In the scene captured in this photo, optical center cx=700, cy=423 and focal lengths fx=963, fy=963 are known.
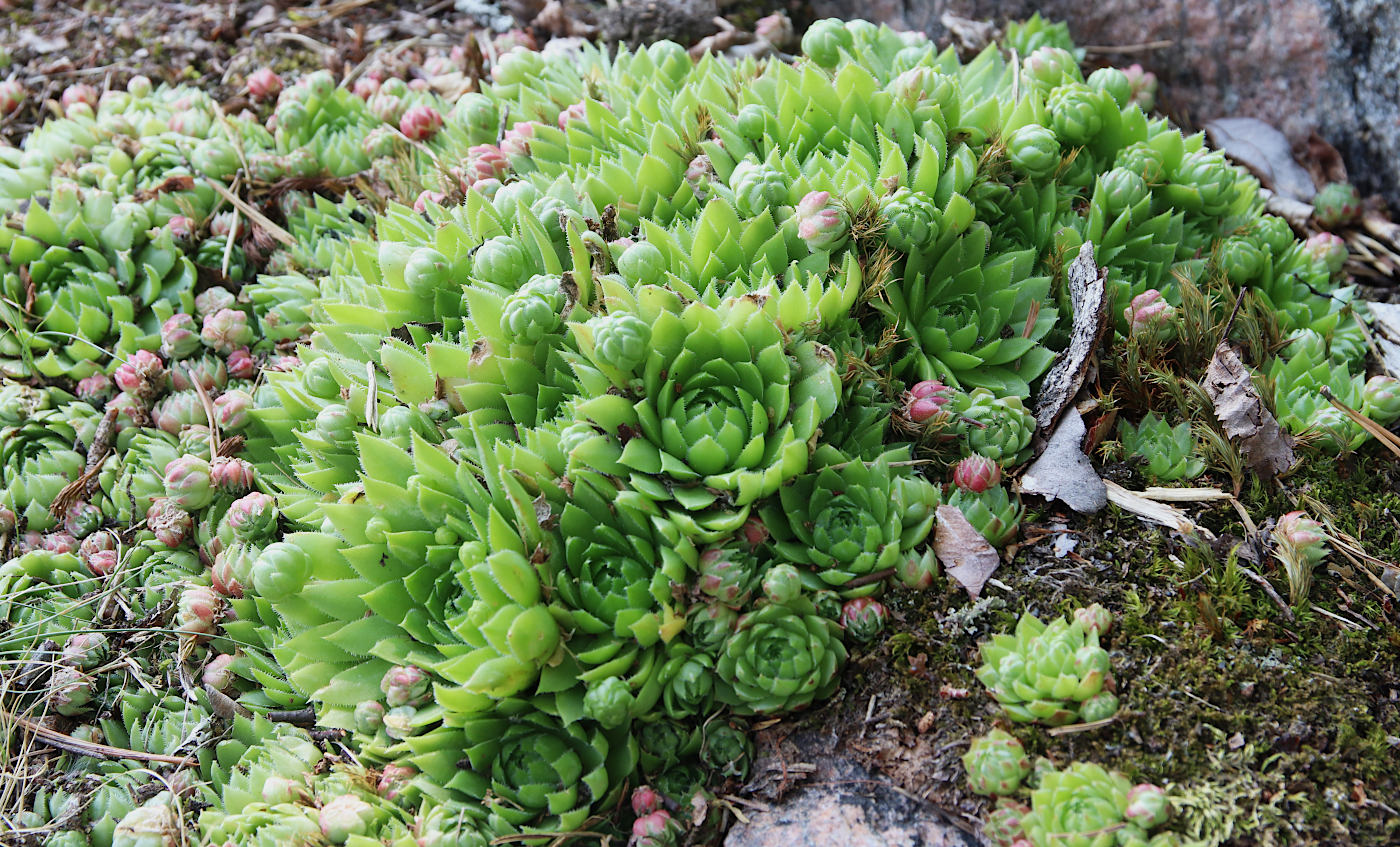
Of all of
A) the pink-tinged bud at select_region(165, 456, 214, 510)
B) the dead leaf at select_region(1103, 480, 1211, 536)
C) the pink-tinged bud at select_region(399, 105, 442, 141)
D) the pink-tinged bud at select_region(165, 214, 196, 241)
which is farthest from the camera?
the pink-tinged bud at select_region(399, 105, 442, 141)

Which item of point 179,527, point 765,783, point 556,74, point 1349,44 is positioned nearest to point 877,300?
point 765,783

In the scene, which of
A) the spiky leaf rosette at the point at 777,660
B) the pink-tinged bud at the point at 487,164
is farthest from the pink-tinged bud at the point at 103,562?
the spiky leaf rosette at the point at 777,660

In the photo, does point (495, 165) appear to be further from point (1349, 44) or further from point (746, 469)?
point (1349, 44)

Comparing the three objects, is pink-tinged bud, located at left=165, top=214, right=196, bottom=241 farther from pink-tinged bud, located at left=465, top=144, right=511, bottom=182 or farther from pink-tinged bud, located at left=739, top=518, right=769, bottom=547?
pink-tinged bud, located at left=739, top=518, right=769, bottom=547

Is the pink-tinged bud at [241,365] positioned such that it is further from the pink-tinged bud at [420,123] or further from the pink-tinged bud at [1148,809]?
the pink-tinged bud at [1148,809]

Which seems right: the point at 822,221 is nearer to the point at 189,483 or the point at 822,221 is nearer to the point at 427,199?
the point at 427,199

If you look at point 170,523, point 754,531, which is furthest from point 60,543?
point 754,531

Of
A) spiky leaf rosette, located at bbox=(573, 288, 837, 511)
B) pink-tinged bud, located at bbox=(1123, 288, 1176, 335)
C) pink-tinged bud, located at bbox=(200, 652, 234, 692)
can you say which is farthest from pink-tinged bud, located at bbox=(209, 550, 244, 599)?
pink-tinged bud, located at bbox=(1123, 288, 1176, 335)
